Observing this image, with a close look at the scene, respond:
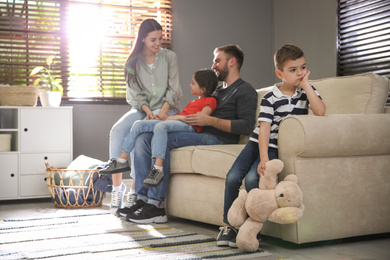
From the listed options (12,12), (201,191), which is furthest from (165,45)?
(201,191)

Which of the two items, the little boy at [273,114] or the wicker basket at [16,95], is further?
the wicker basket at [16,95]

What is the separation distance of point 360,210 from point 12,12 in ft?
10.9

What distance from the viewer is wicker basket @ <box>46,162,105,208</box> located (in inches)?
145

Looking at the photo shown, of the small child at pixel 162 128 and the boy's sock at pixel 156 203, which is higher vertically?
the small child at pixel 162 128

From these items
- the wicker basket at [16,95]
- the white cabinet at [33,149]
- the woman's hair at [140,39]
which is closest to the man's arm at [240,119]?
the woman's hair at [140,39]

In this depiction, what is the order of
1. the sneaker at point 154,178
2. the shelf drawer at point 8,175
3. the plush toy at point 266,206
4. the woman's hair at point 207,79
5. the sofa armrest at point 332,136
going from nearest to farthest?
1. the plush toy at point 266,206
2. the sofa armrest at point 332,136
3. the sneaker at point 154,178
4. the woman's hair at point 207,79
5. the shelf drawer at point 8,175

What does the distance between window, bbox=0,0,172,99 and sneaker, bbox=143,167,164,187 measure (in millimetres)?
1913

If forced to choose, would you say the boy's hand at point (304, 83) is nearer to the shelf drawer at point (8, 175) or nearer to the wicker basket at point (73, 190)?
the wicker basket at point (73, 190)

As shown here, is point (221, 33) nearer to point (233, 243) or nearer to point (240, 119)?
point (240, 119)

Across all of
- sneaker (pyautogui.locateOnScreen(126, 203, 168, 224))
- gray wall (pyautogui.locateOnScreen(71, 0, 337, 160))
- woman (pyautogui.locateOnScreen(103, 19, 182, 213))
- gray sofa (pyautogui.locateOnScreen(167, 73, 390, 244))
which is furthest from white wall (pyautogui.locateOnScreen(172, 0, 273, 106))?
gray sofa (pyautogui.locateOnScreen(167, 73, 390, 244))

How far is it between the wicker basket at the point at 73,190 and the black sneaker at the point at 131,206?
0.55 metres

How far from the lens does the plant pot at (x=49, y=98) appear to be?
161 inches

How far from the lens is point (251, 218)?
221 centimetres

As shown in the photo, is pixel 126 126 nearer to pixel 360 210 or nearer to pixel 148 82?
pixel 148 82
